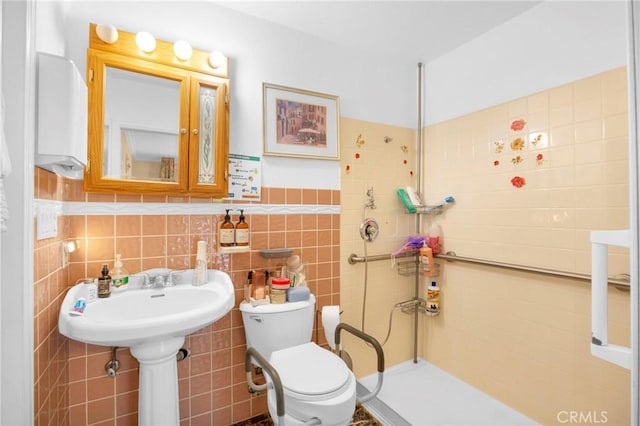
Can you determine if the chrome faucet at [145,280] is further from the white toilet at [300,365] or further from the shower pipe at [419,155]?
the shower pipe at [419,155]

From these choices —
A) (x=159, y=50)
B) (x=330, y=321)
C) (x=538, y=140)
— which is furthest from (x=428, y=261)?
(x=159, y=50)

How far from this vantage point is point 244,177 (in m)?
1.62

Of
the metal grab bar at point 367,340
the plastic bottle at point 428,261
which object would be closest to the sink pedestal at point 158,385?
the metal grab bar at point 367,340

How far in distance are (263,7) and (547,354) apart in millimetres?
2411

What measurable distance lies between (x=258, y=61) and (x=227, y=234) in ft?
3.26

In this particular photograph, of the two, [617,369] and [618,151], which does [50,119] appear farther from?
[617,369]

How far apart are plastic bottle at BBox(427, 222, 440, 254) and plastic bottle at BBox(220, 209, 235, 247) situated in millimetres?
1380

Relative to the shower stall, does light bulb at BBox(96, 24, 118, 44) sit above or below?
above

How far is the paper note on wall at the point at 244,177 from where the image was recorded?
159 cm

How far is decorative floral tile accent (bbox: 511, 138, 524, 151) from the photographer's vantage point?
168cm

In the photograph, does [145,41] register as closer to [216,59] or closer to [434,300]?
[216,59]

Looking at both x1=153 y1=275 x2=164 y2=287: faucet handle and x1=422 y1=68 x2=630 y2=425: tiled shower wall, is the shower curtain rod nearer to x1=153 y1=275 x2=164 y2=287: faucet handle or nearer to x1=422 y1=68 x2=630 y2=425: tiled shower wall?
x1=422 y1=68 x2=630 y2=425: tiled shower wall

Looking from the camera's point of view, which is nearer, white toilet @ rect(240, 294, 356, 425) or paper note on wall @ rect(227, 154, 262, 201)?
white toilet @ rect(240, 294, 356, 425)

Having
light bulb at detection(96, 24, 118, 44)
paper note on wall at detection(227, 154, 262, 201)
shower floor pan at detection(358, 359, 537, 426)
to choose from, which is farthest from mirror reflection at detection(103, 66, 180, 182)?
shower floor pan at detection(358, 359, 537, 426)
